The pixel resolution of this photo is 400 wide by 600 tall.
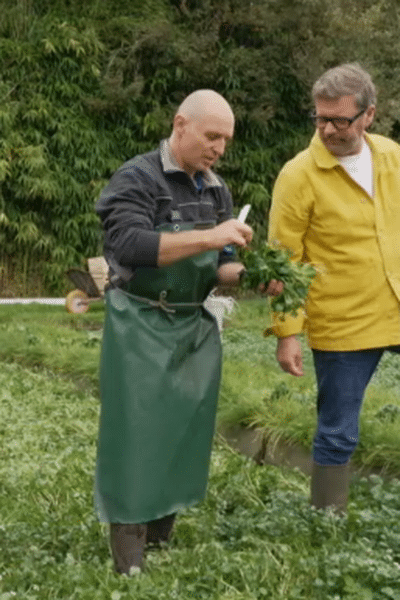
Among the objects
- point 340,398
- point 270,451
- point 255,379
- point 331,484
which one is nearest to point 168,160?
point 340,398

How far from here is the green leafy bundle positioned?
4.07m

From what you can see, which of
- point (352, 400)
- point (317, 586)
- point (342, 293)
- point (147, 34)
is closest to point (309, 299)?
point (342, 293)

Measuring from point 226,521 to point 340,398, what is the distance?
623mm

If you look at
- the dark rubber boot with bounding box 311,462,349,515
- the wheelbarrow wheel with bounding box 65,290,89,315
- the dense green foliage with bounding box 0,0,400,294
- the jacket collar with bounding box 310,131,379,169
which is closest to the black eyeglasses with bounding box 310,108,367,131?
the jacket collar with bounding box 310,131,379,169

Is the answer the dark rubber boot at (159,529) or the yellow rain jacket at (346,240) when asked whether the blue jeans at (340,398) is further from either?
the dark rubber boot at (159,529)

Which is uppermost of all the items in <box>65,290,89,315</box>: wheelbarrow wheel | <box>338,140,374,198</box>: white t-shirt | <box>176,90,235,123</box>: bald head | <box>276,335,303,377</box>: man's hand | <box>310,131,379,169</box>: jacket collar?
<box>176,90,235,123</box>: bald head

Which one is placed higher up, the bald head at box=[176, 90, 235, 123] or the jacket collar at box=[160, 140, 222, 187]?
the bald head at box=[176, 90, 235, 123]

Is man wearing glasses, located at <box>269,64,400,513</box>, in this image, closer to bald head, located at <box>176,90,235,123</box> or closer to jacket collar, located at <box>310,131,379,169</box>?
jacket collar, located at <box>310,131,379,169</box>

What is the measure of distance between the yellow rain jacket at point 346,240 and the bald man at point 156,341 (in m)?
0.48

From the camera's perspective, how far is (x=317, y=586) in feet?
11.8

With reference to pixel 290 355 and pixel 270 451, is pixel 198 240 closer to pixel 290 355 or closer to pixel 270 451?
pixel 290 355

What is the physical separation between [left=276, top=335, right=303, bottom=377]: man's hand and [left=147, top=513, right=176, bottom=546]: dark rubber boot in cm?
71

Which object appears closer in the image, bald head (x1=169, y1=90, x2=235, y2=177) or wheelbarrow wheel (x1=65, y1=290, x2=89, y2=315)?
bald head (x1=169, y1=90, x2=235, y2=177)

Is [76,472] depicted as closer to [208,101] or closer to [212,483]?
[212,483]
